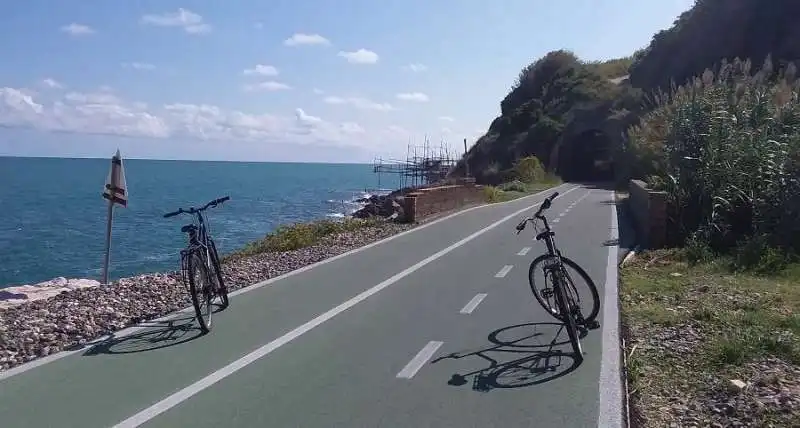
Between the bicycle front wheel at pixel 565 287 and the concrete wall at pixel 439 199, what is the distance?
1540 centimetres

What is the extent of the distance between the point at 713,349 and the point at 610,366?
122 cm

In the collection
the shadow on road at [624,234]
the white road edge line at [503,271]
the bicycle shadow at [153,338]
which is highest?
the shadow on road at [624,234]

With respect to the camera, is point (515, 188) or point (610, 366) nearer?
point (610, 366)

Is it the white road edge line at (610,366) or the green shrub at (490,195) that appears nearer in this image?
the white road edge line at (610,366)

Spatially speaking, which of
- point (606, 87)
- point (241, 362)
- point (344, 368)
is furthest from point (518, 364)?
point (606, 87)

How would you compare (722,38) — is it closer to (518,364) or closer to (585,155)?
(585,155)

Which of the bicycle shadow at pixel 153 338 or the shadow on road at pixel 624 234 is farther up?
the shadow on road at pixel 624 234

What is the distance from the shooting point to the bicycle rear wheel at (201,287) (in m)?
8.62

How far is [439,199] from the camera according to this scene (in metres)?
28.2

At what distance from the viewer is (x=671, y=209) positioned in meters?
16.5

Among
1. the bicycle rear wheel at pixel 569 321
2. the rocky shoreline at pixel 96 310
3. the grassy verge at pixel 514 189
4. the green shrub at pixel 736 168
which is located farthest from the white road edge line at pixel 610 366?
the grassy verge at pixel 514 189

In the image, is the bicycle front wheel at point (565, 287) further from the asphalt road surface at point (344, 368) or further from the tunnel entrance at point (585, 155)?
the tunnel entrance at point (585, 155)

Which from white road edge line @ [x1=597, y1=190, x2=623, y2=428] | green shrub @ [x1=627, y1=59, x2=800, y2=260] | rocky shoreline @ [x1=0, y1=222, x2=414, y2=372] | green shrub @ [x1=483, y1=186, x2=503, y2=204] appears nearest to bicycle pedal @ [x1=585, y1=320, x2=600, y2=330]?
white road edge line @ [x1=597, y1=190, x2=623, y2=428]

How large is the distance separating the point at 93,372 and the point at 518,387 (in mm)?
3706
